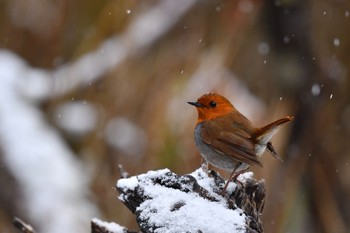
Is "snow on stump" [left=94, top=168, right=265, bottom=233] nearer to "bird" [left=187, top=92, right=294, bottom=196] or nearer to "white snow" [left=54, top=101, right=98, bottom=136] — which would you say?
"bird" [left=187, top=92, right=294, bottom=196]

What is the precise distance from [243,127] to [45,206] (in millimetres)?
1026

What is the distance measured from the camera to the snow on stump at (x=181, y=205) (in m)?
1.94

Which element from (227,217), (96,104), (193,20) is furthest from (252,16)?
(227,217)

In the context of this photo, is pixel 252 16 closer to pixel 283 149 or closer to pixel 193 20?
pixel 193 20

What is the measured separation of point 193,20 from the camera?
4.30 meters

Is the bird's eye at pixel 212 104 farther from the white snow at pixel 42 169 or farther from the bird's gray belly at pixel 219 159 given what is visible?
the white snow at pixel 42 169

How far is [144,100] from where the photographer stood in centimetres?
376

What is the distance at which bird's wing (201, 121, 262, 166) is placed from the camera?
267cm

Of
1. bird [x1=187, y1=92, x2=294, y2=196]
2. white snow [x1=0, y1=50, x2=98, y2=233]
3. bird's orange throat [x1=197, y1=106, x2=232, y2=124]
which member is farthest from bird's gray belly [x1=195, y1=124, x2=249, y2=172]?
white snow [x1=0, y1=50, x2=98, y2=233]

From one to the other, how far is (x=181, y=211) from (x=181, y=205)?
0.09 feet

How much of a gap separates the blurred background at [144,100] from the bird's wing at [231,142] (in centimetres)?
51

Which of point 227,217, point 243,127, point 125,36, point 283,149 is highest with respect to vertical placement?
point 125,36

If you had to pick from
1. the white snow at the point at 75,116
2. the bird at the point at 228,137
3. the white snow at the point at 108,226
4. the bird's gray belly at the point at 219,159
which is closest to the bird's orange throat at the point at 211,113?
the bird at the point at 228,137

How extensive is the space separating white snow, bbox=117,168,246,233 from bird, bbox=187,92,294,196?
52 cm
